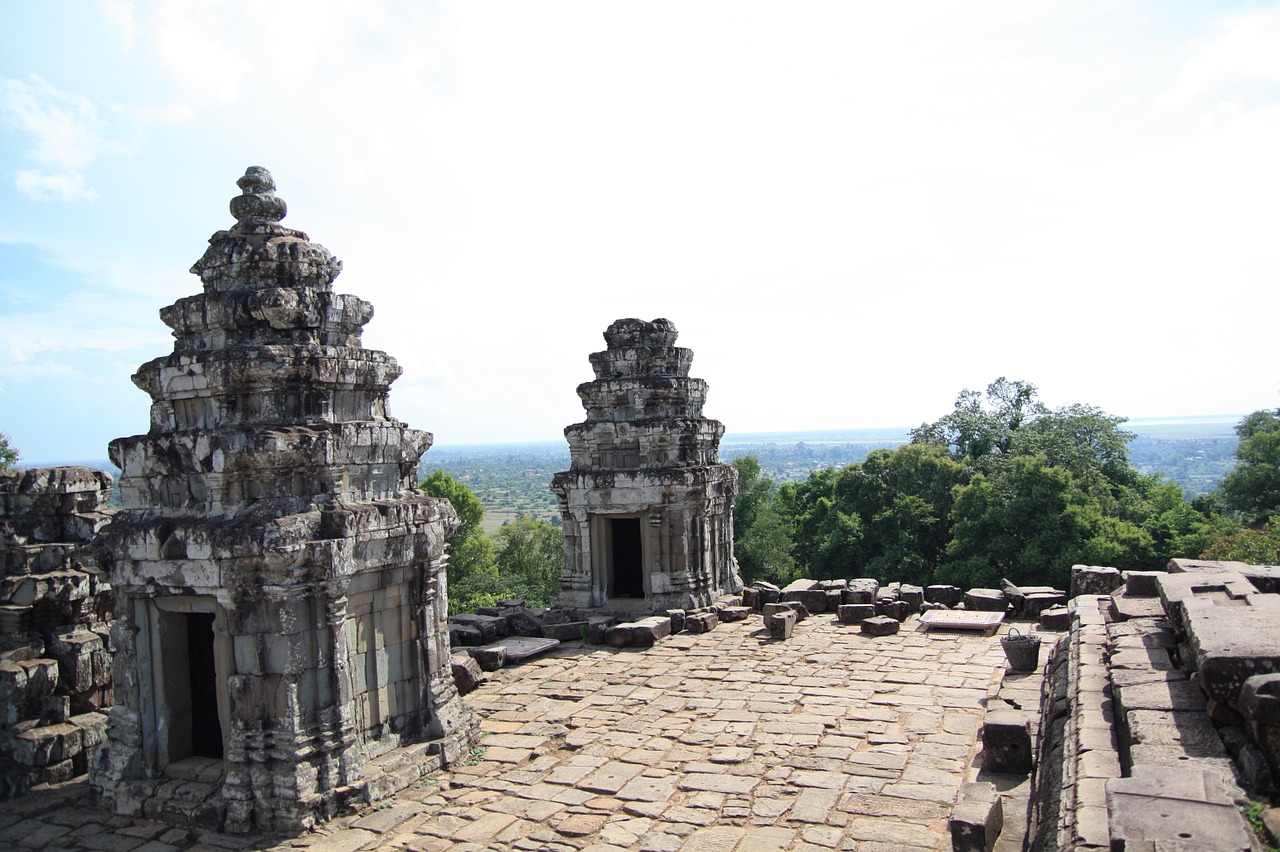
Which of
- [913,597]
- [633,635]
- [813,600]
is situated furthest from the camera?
[813,600]

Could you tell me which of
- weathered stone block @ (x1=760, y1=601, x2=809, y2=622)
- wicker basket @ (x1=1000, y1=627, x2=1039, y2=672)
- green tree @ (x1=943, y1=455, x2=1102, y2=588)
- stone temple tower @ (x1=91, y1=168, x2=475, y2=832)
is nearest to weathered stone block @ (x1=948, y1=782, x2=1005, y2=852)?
wicker basket @ (x1=1000, y1=627, x2=1039, y2=672)

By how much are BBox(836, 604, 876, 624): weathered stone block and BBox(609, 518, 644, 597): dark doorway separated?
11.6 ft

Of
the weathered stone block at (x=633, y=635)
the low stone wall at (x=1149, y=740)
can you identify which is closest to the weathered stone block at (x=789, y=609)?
the weathered stone block at (x=633, y=635)

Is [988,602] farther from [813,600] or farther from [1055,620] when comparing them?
[813,600]

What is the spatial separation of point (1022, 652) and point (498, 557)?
26.2 meters

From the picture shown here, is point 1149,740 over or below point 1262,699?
below

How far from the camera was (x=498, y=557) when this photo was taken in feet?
113

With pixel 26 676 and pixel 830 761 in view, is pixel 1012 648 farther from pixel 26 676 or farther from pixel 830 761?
pixel 26 676

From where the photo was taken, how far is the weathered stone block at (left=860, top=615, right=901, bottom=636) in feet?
42.4

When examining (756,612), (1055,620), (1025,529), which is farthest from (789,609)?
(1025,529)

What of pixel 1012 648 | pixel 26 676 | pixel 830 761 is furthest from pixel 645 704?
pixel 26 676

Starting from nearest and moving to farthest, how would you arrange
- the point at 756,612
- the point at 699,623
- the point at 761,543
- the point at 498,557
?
the point at 699,623
the point at 756,612
the point at 761,543
the point at 498,557

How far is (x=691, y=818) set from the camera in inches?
275

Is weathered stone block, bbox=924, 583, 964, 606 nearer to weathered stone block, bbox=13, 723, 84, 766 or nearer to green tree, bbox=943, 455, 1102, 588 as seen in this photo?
green tree, bbox=943, 455, 1102, 588
